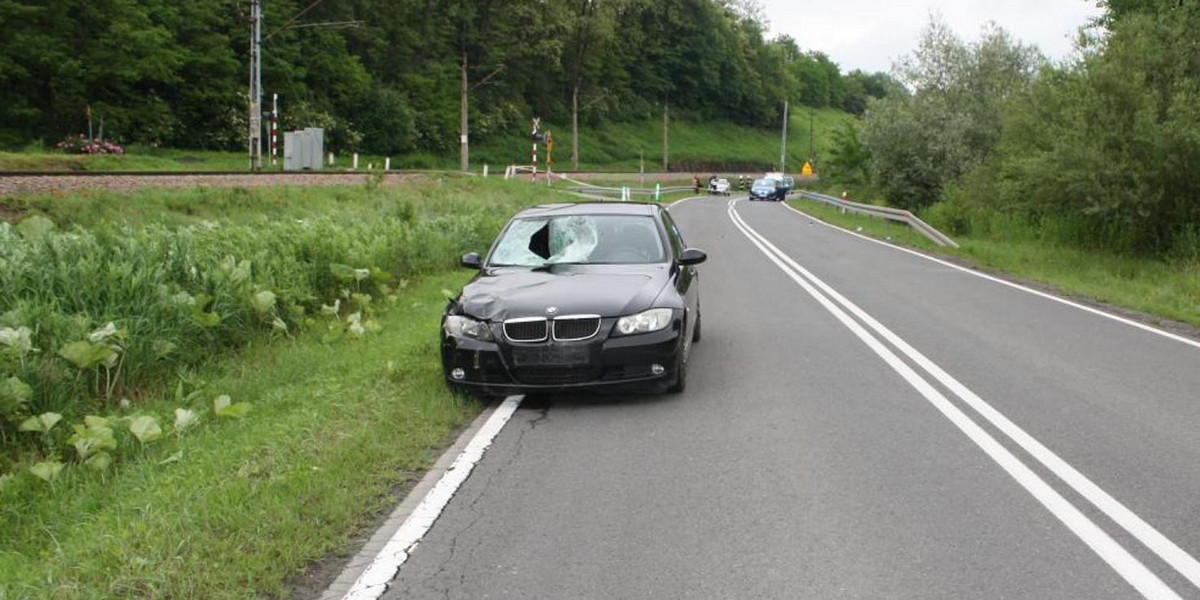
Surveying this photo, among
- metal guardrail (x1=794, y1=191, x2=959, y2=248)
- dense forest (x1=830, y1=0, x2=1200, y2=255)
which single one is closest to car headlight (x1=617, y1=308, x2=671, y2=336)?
dense forest (x1=830, y1=0, x2=1200, y2=255)

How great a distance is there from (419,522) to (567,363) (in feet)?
7.96

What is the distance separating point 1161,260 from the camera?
19859 mm

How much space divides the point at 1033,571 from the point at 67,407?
651cm

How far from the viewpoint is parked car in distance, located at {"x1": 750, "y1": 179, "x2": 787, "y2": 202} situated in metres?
66.7

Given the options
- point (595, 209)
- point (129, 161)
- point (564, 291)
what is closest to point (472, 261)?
point (595, 209)

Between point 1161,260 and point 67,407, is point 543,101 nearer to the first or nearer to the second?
point 1161,260

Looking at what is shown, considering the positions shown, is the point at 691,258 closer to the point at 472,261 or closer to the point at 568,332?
the point at 472,261

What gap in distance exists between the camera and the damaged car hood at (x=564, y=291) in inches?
293

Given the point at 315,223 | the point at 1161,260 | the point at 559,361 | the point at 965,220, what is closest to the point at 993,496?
the point at 559,361

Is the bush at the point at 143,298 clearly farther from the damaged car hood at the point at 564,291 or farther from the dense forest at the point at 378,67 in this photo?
the dense forest at the point at 378,67

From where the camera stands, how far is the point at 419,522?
Answer: 5.00m

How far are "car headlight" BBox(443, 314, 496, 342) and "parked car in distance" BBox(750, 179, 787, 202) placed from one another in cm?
6021

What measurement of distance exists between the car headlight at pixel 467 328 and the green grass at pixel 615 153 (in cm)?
2781

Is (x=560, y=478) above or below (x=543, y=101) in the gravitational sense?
below
